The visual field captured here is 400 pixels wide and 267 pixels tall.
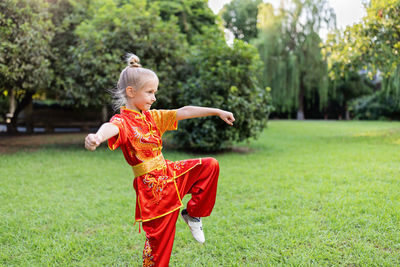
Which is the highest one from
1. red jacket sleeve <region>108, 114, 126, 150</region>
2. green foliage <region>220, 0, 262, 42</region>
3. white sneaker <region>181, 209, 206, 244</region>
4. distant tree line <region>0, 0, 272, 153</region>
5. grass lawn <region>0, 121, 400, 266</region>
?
green foliage <region>220, 0, 262, 42</region>

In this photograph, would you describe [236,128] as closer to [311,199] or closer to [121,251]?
[311,199]

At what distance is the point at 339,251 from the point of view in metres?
2.83

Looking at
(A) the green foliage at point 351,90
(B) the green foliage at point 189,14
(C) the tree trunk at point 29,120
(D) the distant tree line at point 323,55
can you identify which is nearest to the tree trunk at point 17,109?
(C) the tree trunk at point 29,120

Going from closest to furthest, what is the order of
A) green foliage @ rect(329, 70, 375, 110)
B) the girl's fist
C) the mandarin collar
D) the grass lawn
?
the girl's fist < the mandarin collar < the grass lawn < green foliage @ rect(329, 70, 375, 110)

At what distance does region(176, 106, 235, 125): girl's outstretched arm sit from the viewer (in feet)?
7.86

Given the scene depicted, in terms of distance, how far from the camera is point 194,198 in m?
2.42

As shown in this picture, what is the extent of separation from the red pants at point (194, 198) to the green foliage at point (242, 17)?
1155 inches

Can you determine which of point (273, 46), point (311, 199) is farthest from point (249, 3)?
point (311, 199)

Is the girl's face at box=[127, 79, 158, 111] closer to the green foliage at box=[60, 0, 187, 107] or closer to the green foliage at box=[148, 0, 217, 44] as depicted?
the green foliage at box=[60, 0, 187, 107]

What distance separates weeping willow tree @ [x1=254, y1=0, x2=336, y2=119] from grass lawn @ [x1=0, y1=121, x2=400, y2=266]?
51.8 feet

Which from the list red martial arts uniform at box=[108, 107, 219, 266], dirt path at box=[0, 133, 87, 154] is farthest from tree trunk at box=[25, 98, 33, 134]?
red martial arts uniform at box=[108, 107, 219, 266]

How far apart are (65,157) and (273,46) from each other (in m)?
16.9

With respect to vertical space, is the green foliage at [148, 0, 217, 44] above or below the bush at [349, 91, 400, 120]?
above

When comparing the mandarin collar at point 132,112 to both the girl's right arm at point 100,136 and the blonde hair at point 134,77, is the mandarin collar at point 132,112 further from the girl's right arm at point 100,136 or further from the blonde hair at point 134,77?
the girl's right arm at point 100,136
